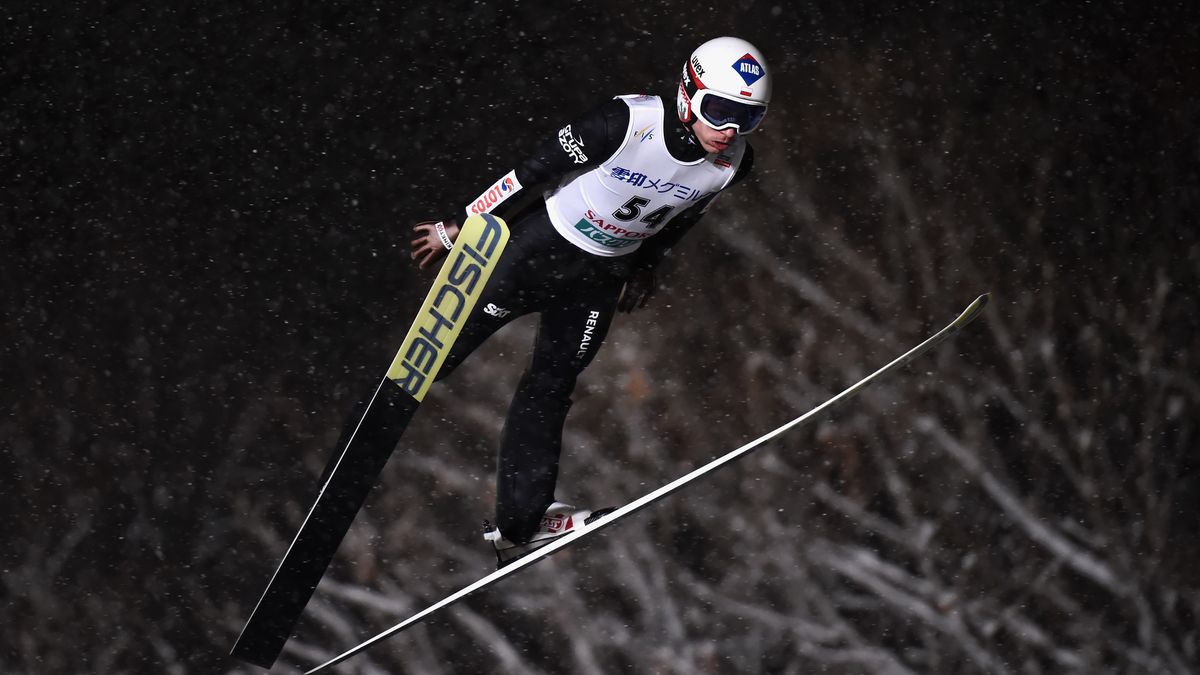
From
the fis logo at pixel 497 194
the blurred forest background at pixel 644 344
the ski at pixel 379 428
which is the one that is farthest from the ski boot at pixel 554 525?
the blurred forest background at pixel 644 344

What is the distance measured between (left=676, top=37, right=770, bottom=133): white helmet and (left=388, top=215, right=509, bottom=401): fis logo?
42 cm

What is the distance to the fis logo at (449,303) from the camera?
225cm

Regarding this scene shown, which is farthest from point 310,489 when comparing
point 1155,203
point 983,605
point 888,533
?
point 1155,203

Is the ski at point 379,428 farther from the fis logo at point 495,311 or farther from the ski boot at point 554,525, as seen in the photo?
the ski boot at point 554,525

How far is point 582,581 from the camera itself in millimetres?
3875

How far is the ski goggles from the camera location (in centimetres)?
218

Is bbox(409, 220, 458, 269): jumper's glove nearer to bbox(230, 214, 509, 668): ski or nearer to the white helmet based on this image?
bbox(230, 214, 509, 668): ski

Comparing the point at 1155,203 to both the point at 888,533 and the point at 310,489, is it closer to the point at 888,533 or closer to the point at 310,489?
the point at 888,533

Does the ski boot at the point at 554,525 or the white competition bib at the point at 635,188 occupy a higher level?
the white competition bib at the point at 635,188

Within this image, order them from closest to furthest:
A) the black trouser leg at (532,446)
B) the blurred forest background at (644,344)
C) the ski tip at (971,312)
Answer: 1. the black trouser leg at (532,446)
2. the ski tip at (971,312)
3. the blurred forest background at (644,344)

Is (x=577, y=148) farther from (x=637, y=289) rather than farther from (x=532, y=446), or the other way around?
(x=532, y=446)

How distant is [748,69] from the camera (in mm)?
2180

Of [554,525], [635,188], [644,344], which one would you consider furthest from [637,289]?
[644,344]

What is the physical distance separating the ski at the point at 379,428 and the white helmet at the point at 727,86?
1.39 ft
